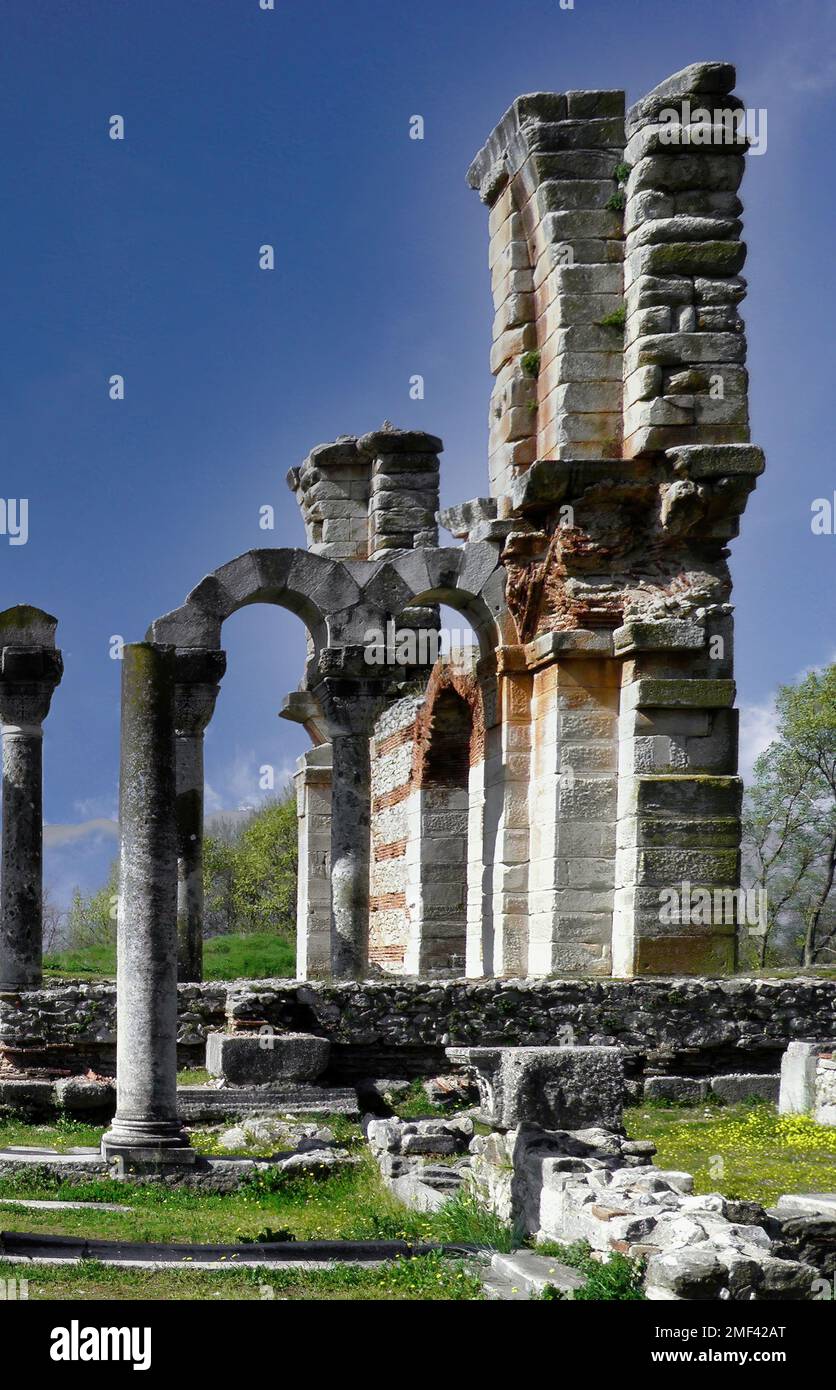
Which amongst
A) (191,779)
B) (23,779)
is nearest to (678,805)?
→ (191,779)

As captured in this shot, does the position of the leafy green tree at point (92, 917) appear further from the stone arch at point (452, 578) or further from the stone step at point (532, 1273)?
the stone step at point (532, 1273)

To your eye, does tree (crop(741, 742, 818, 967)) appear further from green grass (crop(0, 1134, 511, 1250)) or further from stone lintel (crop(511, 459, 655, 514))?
green grass (crop(0, 1134, 511, 1250))

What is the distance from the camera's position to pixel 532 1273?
832 centimetres

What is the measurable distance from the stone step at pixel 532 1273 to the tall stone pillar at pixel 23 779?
32.4 ft

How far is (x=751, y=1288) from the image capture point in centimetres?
742

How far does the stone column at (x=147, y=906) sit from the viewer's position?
1225cm

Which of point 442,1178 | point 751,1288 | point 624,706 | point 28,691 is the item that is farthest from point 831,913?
point 751,1288

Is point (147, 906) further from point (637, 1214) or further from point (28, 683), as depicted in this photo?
point (28, 683)

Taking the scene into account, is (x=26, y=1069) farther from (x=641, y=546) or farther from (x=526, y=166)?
(x=526, y=166)

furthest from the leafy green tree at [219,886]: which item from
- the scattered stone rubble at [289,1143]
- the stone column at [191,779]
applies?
the scattered stone rubble at [289,1143]

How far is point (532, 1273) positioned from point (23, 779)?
36.2 feet

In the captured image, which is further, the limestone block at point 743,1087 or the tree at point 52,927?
the tree at point 52,927

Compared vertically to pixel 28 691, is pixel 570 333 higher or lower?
higher
